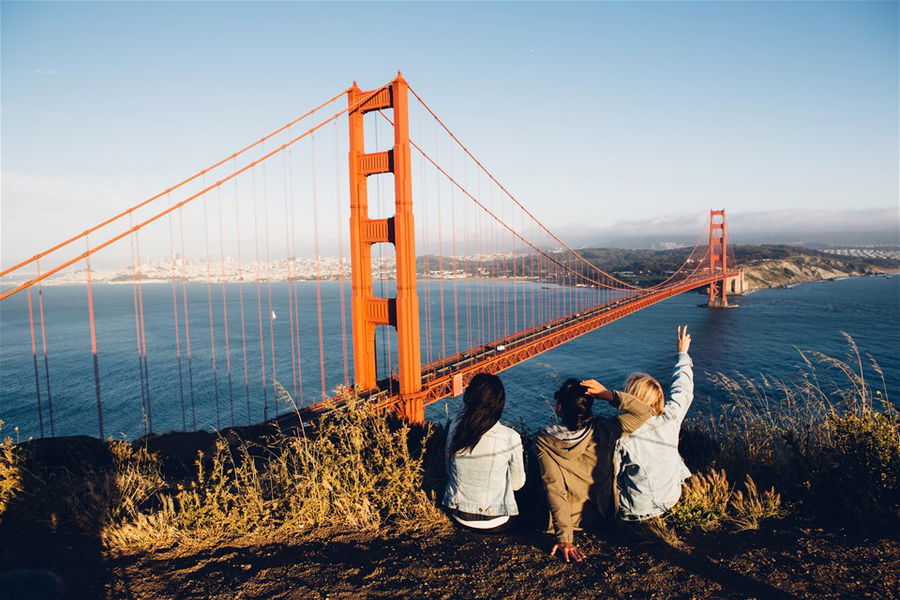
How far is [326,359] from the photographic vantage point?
121 feet

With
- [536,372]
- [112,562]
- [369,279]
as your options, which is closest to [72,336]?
[536,372]

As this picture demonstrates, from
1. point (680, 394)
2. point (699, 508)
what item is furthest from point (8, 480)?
point (699, 508)

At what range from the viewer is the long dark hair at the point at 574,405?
264cm

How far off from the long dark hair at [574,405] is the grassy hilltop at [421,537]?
0.78m

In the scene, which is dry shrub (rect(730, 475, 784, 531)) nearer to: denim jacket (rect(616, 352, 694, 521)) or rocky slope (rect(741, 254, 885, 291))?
denim jacket (rect(616, 352, 694, 521))

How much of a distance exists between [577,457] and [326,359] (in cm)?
3622

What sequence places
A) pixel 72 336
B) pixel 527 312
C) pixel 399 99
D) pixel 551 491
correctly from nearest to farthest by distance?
1. pixel 551 491
2. pixel 399 99
3. pixel 72 336
4. pixel 527 312

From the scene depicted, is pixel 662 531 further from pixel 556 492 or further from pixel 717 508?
pixel 556 492

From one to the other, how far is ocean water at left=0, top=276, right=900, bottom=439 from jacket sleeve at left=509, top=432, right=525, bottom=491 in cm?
988

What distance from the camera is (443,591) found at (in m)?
2.43

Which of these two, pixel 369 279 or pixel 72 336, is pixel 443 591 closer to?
pixel 369 279

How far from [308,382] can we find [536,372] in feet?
51.8

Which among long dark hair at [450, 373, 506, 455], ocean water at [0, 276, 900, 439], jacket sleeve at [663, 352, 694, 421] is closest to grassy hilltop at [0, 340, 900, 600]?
long dark hair at [450, 373, 506, 455]

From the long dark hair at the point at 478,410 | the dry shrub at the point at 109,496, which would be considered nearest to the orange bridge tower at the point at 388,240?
the dry shrub at the point at 109,496
